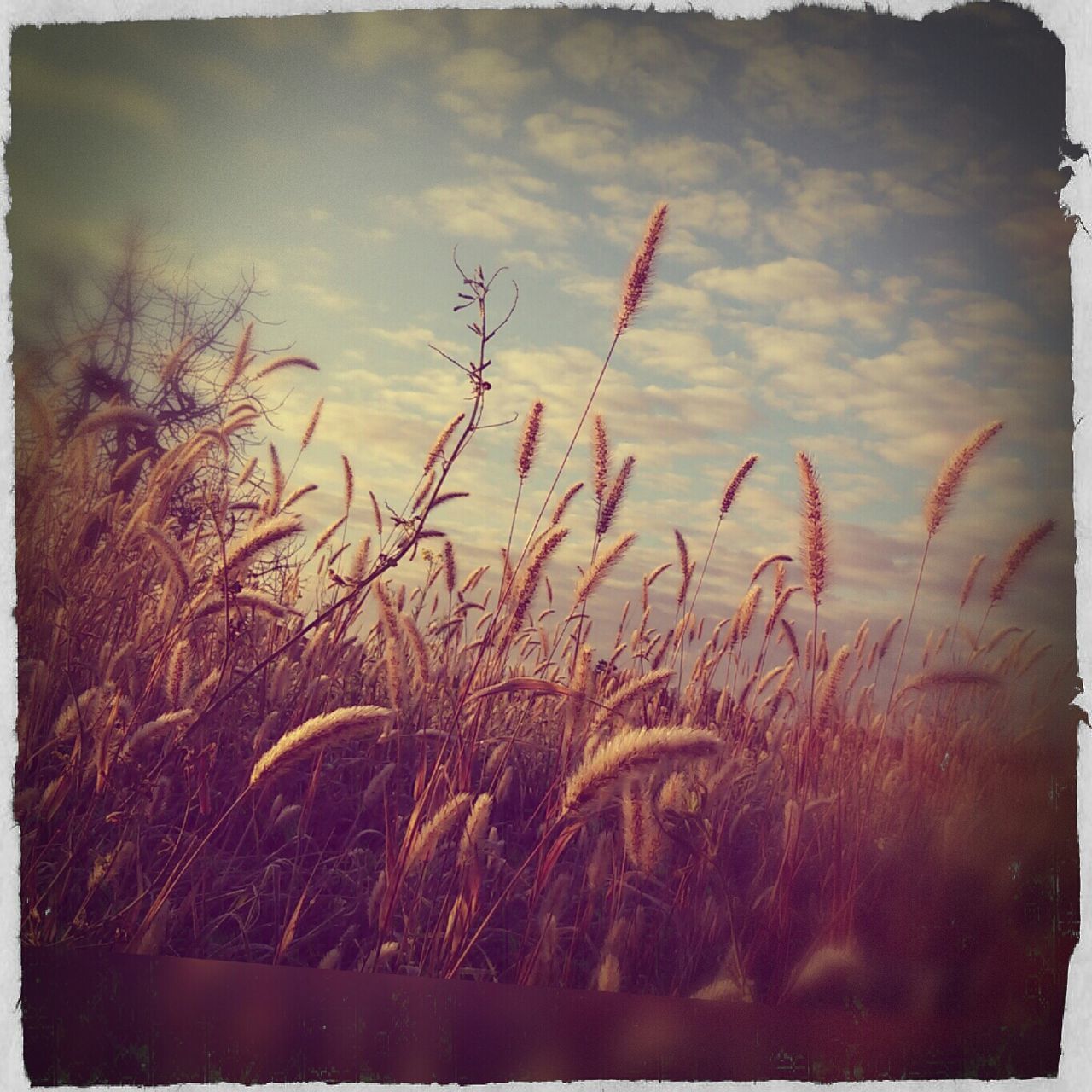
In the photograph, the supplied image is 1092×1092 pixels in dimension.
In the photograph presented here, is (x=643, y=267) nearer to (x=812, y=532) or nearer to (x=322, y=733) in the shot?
(x=812, y=532)

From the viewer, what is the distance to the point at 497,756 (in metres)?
1.57

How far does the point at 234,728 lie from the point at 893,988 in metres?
1.17

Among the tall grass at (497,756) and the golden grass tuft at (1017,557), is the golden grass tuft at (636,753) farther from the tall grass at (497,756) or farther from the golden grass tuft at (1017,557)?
the golden grass tuft at (1017,557)

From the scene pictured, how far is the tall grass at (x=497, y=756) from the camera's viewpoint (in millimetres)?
1461

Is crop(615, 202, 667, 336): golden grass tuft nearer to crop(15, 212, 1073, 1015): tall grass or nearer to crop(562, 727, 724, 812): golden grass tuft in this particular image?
crop(15, 212, 1073, 1015): tall grass

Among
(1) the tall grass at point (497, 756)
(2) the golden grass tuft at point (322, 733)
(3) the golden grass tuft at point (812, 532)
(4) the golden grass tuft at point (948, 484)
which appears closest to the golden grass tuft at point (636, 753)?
(1) the tall grass at point (497, 756)

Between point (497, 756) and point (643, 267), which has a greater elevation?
point (643, 267)

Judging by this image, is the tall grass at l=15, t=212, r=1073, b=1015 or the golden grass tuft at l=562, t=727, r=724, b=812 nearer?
the golden grass tuft at l=562, t=727, r=724, b=812

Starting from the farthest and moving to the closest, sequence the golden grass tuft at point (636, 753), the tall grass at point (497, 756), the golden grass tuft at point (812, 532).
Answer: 1. the golden grass tuft at point (812, 532)
2. the tall grass at point (497, 756)
3. the golden grass tuft at point (636, 753)

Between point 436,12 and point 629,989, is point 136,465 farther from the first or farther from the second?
point 629,989

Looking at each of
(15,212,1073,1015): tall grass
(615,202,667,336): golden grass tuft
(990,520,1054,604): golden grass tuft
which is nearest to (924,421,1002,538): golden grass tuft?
(15,212,1073,1015): tall grass

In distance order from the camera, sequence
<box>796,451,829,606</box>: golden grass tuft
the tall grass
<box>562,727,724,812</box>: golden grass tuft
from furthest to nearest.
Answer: <box>796,451,829,606</box>: golden grass tuft < the tall grass < <box>562,727,724,812</box>: golden grass tuft

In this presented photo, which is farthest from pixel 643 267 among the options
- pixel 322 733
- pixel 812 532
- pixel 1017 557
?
pixel 322 733

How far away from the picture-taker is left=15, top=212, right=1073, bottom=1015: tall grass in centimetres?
146
